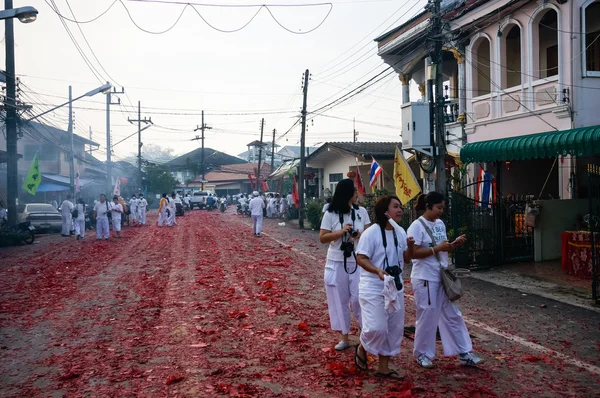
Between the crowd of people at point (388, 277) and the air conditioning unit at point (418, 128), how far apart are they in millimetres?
8023

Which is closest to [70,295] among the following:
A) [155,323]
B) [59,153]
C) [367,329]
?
[155,323]

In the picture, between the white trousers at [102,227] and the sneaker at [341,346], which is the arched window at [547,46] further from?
the white trousers at [102,227]

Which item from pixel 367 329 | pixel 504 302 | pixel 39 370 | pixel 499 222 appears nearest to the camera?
pixel 367 329

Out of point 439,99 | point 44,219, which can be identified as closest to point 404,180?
point 439,99

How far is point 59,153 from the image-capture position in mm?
48125

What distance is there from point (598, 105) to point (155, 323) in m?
12.8

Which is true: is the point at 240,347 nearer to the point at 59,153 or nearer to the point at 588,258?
the point at 588,258

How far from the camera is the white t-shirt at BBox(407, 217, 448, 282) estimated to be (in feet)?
18.4

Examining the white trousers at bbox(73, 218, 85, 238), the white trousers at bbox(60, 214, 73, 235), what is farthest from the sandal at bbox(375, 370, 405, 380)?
the white trousers at bbox(60, 214, 73, 235)

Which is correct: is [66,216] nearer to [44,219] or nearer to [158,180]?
[44,219]

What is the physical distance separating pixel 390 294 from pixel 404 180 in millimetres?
9240

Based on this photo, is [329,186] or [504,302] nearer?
[504,302]

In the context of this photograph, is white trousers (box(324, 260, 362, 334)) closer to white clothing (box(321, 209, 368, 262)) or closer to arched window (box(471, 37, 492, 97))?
white clothing (box(321, 209, 368, 262))

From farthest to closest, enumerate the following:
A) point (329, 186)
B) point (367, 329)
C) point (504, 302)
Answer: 1. point (329, 186)
2. point (504, 302)
3. point (367, 329)
